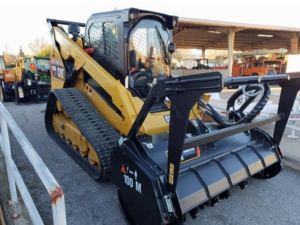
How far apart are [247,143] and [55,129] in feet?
12.6

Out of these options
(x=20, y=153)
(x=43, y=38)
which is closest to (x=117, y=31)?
(x=20, y=153)

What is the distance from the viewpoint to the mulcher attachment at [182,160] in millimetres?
1766

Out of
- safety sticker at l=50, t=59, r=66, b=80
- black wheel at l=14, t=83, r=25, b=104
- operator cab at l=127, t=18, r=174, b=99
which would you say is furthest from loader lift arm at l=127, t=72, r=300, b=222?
black wheel at l=14, t=83, r=25, b=104

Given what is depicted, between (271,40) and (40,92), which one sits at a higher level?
(271,40)

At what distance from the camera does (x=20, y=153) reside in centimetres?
425

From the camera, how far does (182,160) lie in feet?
8.08

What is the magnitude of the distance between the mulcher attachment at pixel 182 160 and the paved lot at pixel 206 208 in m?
0.26

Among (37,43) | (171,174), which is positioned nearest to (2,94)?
(171,174)

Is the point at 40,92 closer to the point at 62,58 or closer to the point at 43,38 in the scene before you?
the point at 62,58

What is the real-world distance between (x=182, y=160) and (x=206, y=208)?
797 millimetres

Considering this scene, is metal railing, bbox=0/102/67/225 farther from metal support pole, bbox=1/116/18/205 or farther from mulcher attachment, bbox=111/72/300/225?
mulcher attachment, bbox=111/72/300/225

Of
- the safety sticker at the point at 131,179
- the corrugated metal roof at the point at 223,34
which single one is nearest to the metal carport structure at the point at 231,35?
the corrugated metal roof at the point at 223,34

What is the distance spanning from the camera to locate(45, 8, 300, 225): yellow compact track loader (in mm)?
1966

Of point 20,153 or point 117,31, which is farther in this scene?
point 20,153
